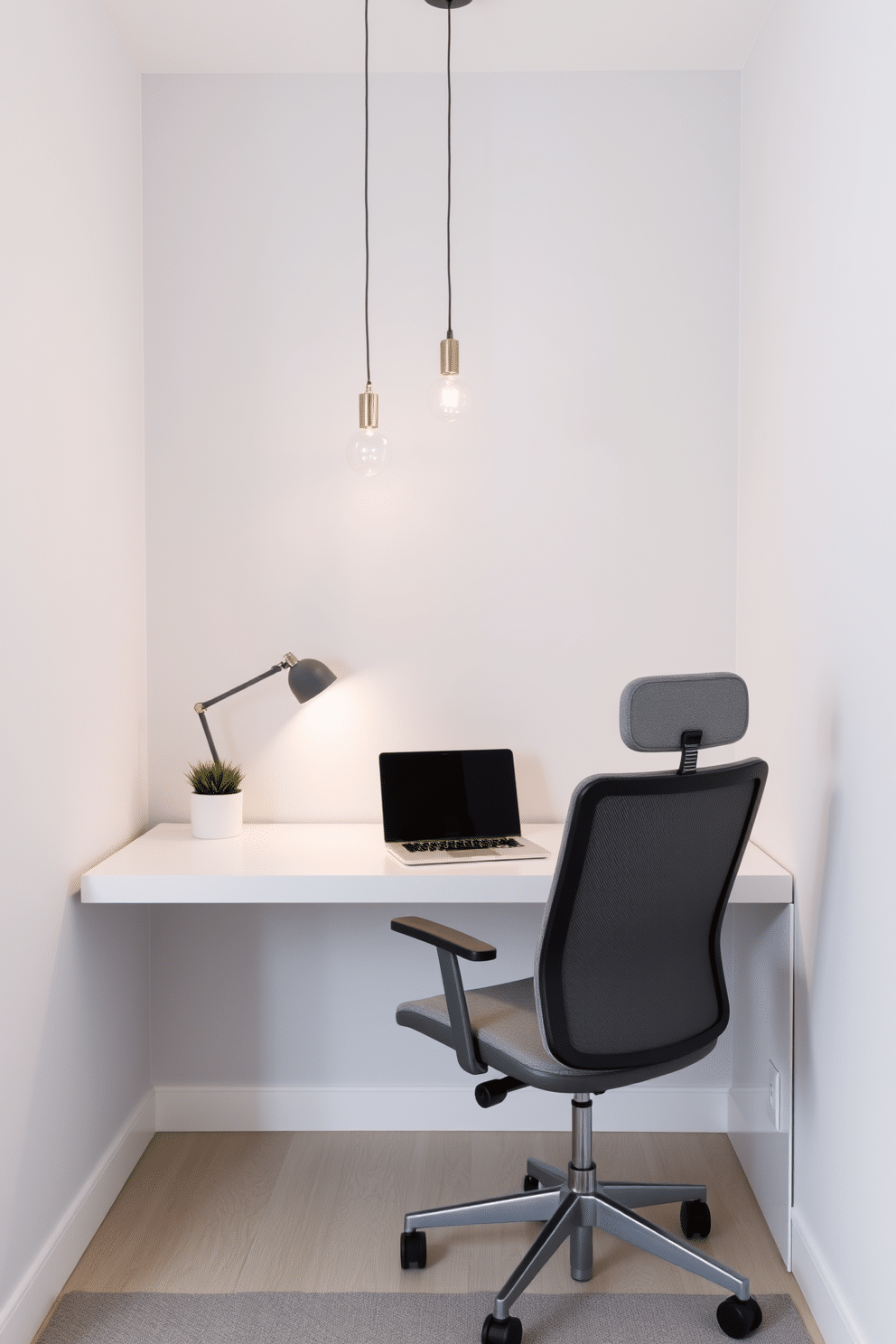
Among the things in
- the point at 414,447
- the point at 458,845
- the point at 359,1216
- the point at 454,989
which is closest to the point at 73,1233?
the point at 359,1216

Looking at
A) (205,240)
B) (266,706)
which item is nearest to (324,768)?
(266,706)

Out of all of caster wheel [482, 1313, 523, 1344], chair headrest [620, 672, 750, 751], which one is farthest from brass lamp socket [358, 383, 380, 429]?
caster wheel [482, 1313, 523, 1344]

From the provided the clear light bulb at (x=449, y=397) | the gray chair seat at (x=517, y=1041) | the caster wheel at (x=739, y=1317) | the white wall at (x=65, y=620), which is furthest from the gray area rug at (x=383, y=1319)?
the clear light bulb at (x=449, y=397)

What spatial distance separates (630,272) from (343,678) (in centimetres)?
132

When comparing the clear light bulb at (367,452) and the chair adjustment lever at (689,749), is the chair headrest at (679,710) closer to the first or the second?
the chair adjustment lever at (689,749)

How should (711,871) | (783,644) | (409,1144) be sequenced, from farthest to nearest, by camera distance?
1. (409,1144)
2. (783,644)
3. (711,871)

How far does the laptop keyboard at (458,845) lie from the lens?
2427mm

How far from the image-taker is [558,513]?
273cm

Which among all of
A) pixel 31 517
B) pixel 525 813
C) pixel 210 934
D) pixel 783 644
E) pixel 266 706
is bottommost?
pixel 210 934

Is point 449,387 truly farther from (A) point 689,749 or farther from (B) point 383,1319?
(B) point 383,1319

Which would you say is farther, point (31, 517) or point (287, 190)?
point (287, 190)

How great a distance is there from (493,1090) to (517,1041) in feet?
0.31

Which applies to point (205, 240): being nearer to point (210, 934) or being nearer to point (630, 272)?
point (630, 272)

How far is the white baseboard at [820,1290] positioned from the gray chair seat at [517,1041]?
445 mm
